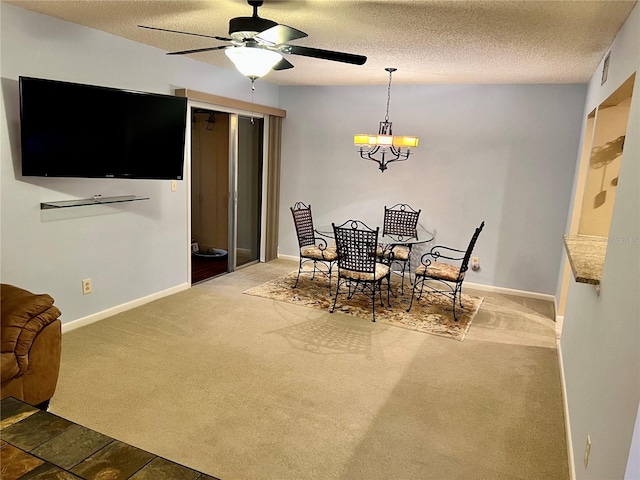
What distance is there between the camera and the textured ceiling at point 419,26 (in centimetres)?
261

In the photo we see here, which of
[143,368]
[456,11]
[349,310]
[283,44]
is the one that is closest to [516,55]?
[456,11]

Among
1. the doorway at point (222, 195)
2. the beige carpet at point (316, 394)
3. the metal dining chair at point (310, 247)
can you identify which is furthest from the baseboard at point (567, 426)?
the doorway at point (222, 195)

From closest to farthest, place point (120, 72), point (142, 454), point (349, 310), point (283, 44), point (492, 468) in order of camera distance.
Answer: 1. point (142, 454)
2. point (492, 468)
3. point (283, 44)
4. point (120, 72)
5. point (349, 310)

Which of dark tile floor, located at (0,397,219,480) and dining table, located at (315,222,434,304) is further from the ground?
dining table, located at (315,222,434,304)

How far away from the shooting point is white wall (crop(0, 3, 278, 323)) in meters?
3.26

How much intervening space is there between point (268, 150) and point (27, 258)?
354cm

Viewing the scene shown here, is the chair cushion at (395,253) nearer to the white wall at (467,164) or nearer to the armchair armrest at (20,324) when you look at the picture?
A: the white wall at (467,164)

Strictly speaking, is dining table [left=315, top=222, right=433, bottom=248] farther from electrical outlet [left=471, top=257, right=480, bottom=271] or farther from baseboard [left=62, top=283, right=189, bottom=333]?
baseboard [left=62, top=283, right=189, bottom=333]

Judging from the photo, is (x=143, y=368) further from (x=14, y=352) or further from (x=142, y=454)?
(x=142, y=454)

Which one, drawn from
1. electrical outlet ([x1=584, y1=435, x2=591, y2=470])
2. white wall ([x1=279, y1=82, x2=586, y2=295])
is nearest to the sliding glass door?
white wall ([x1=279, y1=82, x2=586, y2=295])

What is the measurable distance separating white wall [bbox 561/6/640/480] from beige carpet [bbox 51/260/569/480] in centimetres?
49

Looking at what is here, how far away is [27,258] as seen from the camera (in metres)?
3.45

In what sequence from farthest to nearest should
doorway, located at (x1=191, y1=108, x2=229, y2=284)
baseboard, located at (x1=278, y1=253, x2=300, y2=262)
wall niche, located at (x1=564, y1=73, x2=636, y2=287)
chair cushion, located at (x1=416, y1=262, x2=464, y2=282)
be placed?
1. baseboard, located at (x1=278, y1=253, x2=300, y2=262)
2. doorway, located at (x1=191, y1=108, x2=229, y2=284)
3. chair cushion, located at (x1=416, y1=262, x2=464, y2=282)
4. wall niche, located at (x1=564, y1=73, x2=636, y2=287)

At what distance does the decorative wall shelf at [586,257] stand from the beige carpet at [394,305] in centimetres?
144
